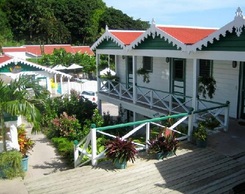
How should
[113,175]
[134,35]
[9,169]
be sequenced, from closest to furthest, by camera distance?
1. [113,175]
2. [9,169]
3. [134,35]

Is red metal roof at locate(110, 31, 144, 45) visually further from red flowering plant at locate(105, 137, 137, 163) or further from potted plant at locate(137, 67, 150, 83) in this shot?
red flowering plant at locate(105, 137, 137, 163)

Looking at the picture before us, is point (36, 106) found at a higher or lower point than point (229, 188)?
higher

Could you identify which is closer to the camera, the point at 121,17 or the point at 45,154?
the point at 45,154

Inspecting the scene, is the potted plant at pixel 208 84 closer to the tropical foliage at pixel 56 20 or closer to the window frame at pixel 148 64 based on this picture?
the window frame at pixel 148 64

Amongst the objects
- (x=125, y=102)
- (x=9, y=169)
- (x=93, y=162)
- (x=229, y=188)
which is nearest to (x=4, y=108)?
(x=9, y=169)

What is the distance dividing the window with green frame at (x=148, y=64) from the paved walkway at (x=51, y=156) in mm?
5941

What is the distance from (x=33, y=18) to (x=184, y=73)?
56773 millimetres

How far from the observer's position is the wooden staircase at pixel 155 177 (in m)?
6.04

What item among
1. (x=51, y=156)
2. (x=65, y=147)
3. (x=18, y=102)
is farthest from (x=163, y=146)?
(x=51, y=156)

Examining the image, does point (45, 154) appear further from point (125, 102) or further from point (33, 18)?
point (33, 18)

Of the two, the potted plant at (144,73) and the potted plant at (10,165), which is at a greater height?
the potted plant at (144,73)

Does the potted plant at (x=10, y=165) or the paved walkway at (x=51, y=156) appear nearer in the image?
the paved walkway at (x=51, y=156)

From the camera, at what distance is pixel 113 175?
22.2ft

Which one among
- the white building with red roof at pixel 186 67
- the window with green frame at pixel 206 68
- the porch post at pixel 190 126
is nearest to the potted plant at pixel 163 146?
the porch post at pixel 190 126
